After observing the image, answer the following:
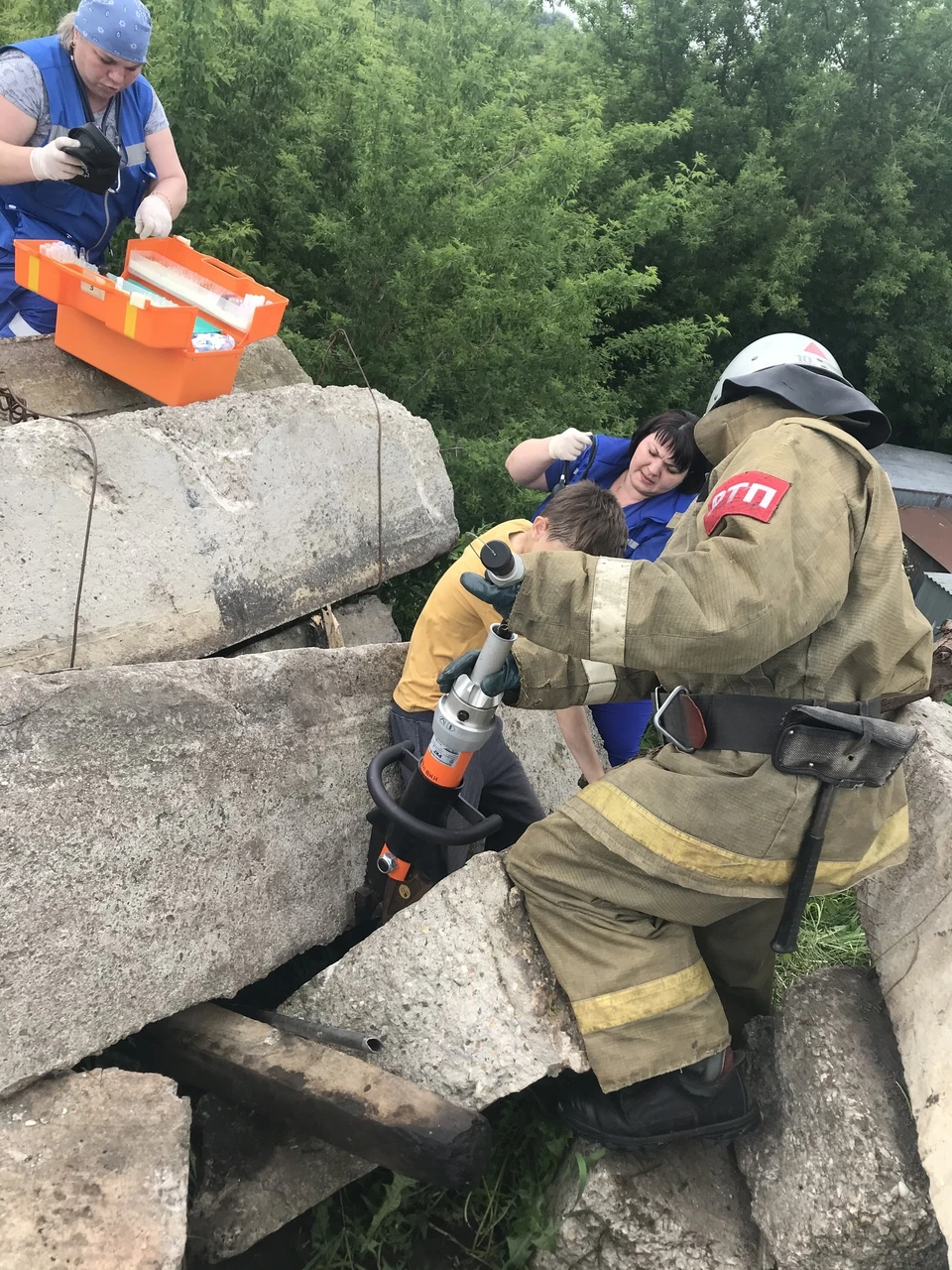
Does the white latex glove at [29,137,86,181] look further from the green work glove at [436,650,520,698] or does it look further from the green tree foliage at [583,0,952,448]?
the green tree foliage at [583,0,952,448]

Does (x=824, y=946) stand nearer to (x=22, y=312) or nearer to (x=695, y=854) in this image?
(x=695, y=854)

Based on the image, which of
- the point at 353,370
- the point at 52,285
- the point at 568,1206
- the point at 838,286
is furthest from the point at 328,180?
the point at 838,286

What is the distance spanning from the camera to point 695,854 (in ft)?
6.88

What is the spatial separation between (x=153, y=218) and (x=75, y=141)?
1.31 feet

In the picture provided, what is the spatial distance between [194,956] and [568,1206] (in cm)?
107

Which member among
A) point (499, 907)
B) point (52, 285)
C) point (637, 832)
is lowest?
point (499, 907)

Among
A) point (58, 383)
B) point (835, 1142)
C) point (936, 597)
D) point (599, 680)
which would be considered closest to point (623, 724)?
point (599, 680)

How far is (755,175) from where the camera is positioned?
27.5 feet

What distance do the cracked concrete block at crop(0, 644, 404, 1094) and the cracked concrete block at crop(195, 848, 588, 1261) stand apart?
30 centimetres

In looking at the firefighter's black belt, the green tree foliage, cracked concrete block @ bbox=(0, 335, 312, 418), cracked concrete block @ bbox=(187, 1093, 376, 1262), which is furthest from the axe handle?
the green tree foliage

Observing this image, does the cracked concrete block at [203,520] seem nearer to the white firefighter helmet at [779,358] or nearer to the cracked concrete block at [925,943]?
the white firefighter helmet at [779,358]

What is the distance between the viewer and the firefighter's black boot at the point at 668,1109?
88.1 inches

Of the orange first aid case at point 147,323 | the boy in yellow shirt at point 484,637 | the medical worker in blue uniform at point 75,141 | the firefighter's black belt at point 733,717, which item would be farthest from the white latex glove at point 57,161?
the firefighter's black belt at point 733,717

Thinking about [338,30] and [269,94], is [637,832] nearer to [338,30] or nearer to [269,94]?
[269,94]
